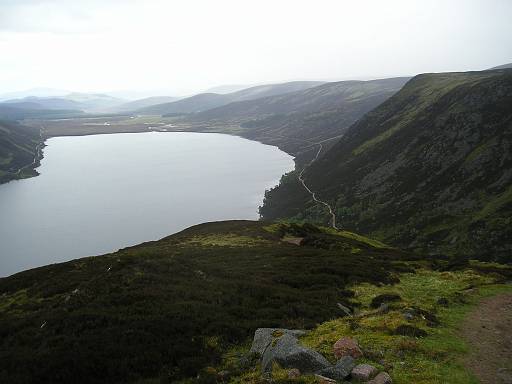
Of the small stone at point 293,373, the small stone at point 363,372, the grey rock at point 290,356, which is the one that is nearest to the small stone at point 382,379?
the small stone at point 363,372

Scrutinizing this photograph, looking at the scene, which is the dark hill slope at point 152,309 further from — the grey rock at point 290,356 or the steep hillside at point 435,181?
Result: the steep hillside at point 435,181

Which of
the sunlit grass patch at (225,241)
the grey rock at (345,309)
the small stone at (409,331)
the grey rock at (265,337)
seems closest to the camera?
the grey rock at (265,337)

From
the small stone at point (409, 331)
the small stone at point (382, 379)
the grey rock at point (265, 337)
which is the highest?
the small stone at point (382, 379)

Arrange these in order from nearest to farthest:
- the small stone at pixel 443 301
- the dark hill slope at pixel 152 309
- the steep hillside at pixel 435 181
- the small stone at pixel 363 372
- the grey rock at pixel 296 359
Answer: the small stone at pixel 363 372 → the grey rock at pixel 296 359 → the dark hill slope at pixel 152 309 → the small stone at pixel 443 301 → the steep hillside at pixel 435 181

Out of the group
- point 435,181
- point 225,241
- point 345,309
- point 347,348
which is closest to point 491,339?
point 345,309

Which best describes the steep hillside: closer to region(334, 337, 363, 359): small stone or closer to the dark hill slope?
the dark hill slope

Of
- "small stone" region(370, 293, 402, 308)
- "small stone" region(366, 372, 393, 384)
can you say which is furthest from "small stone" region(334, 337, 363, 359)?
"small stone" region(370, 293, 402, 308)

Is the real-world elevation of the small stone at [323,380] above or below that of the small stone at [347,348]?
above

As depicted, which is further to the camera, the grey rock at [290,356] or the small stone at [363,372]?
the grey rock at [290,356]
